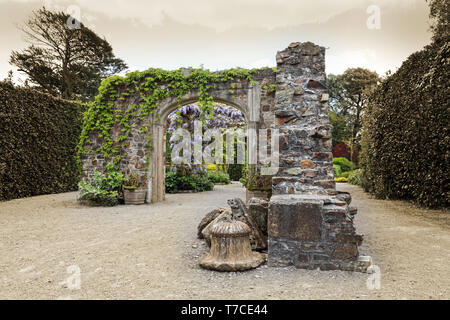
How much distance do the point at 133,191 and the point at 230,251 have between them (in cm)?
517

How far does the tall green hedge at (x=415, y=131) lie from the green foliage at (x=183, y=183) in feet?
19.1

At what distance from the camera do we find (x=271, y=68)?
7.15 meters

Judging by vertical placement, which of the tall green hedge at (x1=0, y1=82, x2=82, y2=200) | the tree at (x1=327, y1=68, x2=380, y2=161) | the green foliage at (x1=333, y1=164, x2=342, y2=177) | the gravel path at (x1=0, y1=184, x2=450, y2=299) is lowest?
the gravel path at (x1=0, y1=184, x2=450, y2=299)

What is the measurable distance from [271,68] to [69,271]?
19.8ft

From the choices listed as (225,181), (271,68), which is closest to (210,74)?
(271,68)

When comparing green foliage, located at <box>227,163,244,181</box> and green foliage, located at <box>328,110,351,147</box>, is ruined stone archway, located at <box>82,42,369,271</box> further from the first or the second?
green foliage, located at <box>328,110,351,147</box>

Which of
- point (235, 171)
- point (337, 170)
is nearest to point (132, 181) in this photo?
point (235, 171)

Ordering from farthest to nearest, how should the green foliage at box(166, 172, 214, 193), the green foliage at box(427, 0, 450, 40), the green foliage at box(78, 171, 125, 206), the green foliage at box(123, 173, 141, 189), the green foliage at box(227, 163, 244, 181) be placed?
the green foliage at box(227, 163, 244, 181) < the green foliage at box(166, 172, 214, 193) < the green foliage at box(427, 0, 450, 40) < the green foliage at box(123, 173, 141, 189) < the green foliage at box(78, 171, 125, 206)

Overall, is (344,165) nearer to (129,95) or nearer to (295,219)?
(129,95)

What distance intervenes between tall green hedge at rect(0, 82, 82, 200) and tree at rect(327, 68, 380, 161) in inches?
671

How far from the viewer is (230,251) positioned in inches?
113

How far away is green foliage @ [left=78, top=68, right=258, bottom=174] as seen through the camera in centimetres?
752

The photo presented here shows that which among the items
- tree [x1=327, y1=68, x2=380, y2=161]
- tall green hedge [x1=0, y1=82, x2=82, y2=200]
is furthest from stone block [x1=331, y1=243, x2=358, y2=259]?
tree [x1=327, y1=68, x2=380, y2=161]

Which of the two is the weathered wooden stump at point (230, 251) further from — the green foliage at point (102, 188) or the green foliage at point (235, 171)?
the green foliage at point (235, 171)
